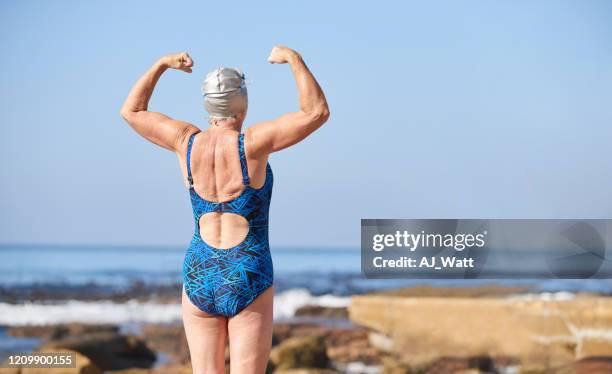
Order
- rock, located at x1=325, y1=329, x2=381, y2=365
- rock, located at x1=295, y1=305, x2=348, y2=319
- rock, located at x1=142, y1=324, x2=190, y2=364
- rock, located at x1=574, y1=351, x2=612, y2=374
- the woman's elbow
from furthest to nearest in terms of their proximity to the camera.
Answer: rock, located at x1=295, y1=305, x2=348, y2=319, rock, located at x1=142, y1=324, x2=190, y2=364, rock, located at x1=325, y1=329, x2=381, y2=365, rock, located at x1=574, y1=351, x2=612, y2=374, the woman's elbow

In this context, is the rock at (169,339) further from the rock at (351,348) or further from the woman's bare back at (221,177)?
the woman's bare back at (221,177)

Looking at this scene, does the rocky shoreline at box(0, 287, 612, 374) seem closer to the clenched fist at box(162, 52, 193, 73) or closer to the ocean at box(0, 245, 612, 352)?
the ocean at box(0, 245, 612, 352)

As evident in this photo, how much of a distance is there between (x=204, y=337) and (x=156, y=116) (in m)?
0.68

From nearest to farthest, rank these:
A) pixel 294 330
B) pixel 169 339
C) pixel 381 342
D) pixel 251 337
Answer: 1. pixel 251 337
2. pixel 381 342
3. pixel 169 339
4. pixel 294 330

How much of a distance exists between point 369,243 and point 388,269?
3.70 feet

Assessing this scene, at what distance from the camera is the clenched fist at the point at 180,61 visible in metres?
2.73

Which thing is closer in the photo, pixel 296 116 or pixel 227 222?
pixel 296 116

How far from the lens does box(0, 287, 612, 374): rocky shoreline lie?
823 cm

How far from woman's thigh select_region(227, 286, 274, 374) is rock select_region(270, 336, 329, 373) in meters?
5.30

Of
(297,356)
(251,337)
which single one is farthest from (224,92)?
(297,356)

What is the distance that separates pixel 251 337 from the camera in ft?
8.66

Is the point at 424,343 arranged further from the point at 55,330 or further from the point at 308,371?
the point at 55,330

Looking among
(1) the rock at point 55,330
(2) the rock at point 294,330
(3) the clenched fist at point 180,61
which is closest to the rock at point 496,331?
(2) the rock at point 294,330

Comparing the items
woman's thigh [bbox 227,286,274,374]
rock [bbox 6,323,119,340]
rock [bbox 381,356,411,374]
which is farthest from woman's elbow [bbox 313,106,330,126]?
rock [bbox 6,323,119,340]
